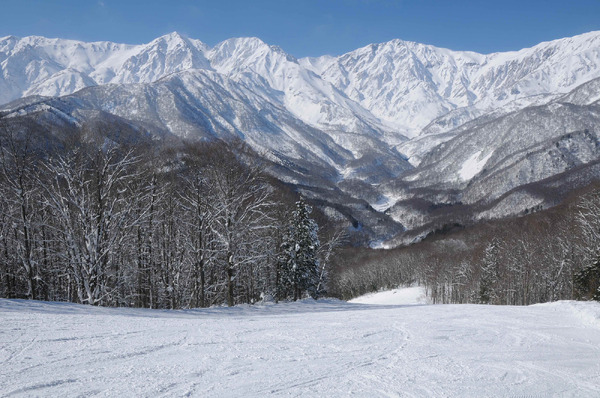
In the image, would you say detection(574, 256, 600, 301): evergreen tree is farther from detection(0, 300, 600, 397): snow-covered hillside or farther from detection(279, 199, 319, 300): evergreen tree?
detection(279, 199, 319, 300): evergreen tree

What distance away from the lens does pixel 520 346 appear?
9.97 metres

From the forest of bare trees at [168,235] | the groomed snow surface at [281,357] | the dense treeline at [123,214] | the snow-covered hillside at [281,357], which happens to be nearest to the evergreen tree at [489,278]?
the forest of bare trees at [168,235]

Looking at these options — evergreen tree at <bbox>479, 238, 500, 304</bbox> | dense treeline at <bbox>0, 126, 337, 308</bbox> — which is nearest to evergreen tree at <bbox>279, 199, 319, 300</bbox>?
dense treeline at <bbox>0, 126, 337, 308</bbox>

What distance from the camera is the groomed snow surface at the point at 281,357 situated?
626 cm

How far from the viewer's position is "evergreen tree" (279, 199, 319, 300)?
3316 cm

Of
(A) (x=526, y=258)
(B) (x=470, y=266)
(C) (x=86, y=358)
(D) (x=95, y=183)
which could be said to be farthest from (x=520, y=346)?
(B) (x=470, y=266)

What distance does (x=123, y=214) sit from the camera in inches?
697

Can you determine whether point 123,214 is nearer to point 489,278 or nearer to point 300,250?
point 300,250

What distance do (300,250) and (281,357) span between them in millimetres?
25625

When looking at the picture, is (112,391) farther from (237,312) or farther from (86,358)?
(237,312)

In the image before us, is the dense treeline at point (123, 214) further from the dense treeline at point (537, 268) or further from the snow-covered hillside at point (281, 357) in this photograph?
the dense treeline at point (537, 268)

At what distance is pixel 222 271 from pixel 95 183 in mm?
14738

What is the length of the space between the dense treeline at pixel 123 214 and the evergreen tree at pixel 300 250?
1.14 feet

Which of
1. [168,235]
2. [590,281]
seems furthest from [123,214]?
[590,281]
